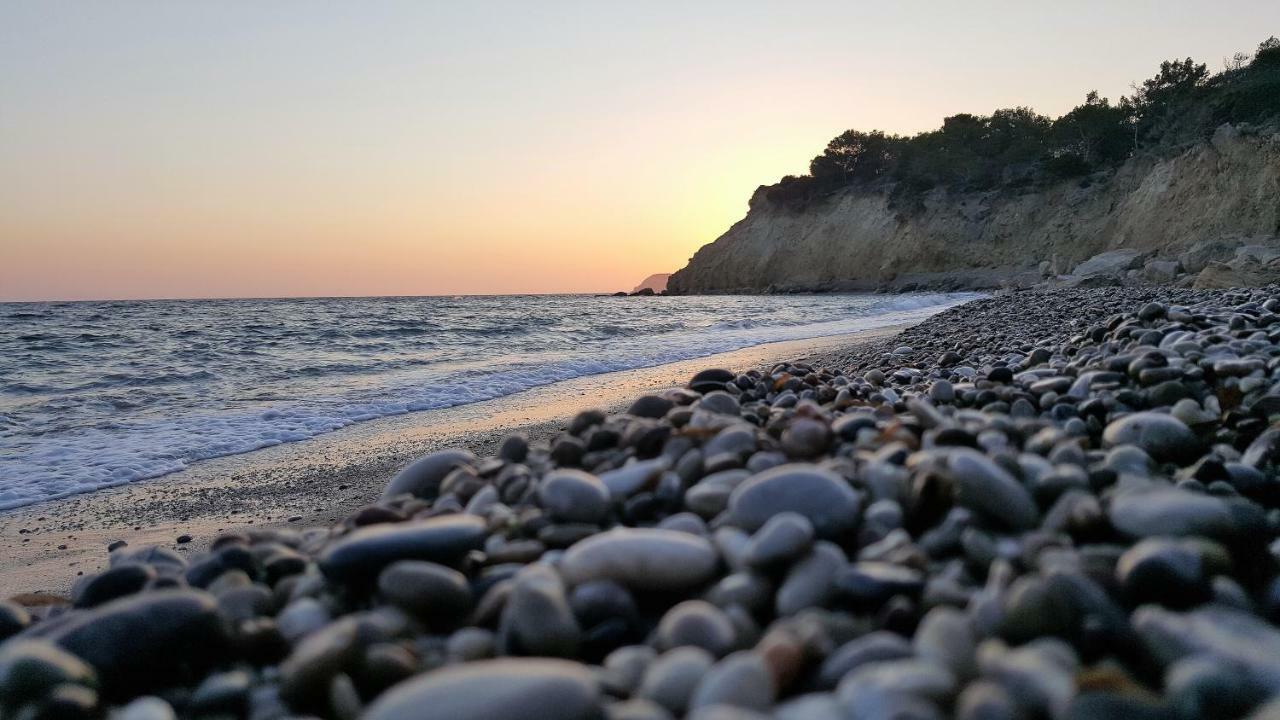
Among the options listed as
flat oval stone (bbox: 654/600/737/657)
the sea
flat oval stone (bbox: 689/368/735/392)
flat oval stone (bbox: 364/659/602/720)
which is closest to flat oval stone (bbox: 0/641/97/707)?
flat oval stone (bbox: 364/659/602/720)

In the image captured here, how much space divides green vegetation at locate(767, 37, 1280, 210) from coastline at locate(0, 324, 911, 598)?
33.1 m

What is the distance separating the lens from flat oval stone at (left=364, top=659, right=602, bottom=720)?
0.99 m

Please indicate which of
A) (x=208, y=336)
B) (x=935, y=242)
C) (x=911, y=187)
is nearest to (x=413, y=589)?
(x=208, y=336)

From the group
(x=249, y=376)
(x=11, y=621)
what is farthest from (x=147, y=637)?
(x=249, y=376)

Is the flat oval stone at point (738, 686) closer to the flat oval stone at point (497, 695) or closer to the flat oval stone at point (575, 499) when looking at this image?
the flat oval stone at point (497, 695)

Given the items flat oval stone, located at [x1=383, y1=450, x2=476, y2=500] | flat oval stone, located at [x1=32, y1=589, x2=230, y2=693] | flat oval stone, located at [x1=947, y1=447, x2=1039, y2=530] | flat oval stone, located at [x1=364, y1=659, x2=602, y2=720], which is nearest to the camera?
flat oval stone, located at [x1=364, y1=659, x2=602, y2=720]

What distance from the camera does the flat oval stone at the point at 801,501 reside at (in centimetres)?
155

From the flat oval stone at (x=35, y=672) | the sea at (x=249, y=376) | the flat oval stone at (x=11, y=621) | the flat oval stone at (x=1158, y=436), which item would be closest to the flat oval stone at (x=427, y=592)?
the flat oval stone at (x=35, y=672)

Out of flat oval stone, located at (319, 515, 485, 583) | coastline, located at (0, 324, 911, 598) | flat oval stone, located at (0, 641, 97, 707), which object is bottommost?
coastline, located at (0, 324, 911, 598)

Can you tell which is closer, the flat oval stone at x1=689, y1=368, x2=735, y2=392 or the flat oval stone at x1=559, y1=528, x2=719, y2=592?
the flat oval stone at x1=559, y1=528, x2=719, y2=592

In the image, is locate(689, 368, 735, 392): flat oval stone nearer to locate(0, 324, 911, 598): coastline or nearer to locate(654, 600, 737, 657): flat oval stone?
locate(0, 324, 911, 598): coastline

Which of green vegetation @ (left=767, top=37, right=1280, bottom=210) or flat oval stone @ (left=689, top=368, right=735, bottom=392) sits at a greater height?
green vegetation @ (left=767, top=37, right=1280, bottom=210)

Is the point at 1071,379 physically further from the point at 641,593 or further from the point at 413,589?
the point at 413,589

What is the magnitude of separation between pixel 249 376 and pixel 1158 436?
1014 centimetres
